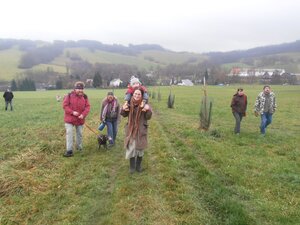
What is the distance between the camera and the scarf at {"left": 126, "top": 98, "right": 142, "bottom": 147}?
28.2 feet

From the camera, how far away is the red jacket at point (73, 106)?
1082 cm

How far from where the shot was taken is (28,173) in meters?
8.46

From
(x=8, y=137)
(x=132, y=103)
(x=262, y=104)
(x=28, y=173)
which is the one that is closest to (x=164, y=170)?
(x=132, y=103)

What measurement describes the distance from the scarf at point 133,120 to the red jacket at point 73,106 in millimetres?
2948

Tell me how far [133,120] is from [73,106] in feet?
10.3

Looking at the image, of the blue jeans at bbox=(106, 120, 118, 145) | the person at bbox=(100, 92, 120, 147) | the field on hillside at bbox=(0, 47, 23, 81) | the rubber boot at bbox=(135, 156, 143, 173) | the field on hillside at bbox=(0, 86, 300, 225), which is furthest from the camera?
the field on hillside at bbox=(0, 47, 23, 81)

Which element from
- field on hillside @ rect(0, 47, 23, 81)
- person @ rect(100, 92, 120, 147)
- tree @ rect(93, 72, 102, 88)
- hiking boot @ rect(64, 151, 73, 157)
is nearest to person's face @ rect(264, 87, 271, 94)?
person @ rect(100, 92, 120, 147)

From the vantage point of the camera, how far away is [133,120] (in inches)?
341

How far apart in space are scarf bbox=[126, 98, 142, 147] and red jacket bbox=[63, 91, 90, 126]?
2948 mm

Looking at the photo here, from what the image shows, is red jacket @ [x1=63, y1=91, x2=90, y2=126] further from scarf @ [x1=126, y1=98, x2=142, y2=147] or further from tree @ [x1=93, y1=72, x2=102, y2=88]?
tree @ [x1=93, y1=72, x2=102, y2=88]

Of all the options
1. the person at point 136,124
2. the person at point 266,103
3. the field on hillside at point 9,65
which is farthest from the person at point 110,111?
the field on hillside at point 9,65

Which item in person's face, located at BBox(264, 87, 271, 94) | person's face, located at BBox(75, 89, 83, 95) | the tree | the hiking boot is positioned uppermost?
person's face, located at BBox(75, 89, 83, 95)

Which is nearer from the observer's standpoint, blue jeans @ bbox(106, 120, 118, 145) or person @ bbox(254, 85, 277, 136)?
blue jeans @ bbox(106, 120, 118, 145)

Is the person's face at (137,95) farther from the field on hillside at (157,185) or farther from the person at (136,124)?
the field on hillside at (157,185)
